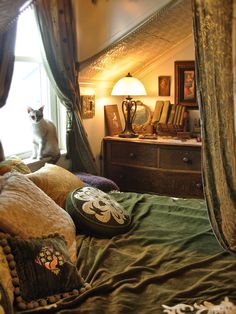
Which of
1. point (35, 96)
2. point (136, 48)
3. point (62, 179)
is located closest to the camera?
point (62, 179)

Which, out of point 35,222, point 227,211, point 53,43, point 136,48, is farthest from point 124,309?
Result: point 136,48

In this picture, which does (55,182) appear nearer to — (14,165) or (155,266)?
(14,165)

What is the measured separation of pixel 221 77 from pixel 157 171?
220 cm

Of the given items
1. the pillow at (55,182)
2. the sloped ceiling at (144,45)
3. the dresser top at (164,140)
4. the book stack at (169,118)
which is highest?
the sloped ceiling at (144,45)

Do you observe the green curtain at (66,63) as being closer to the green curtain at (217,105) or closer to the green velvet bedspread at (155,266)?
the green velvet bedspread at (155,266)

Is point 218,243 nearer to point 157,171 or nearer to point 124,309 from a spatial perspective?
point 124,309

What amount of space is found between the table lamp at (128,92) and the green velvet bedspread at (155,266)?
1.76 metres

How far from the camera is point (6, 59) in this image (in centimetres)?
222

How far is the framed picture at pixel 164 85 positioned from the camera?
158 inches

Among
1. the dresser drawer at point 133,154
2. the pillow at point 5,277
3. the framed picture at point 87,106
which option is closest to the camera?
the pillow at point 5,277

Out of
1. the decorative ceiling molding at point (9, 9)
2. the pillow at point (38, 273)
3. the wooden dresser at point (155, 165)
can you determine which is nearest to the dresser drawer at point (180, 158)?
the wooden dresser at point (155, 165)

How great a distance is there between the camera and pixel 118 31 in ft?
10.1

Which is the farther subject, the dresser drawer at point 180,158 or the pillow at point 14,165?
the dresser drawer at point 180,158

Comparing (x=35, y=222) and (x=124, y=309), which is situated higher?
(x=35, y=222)
